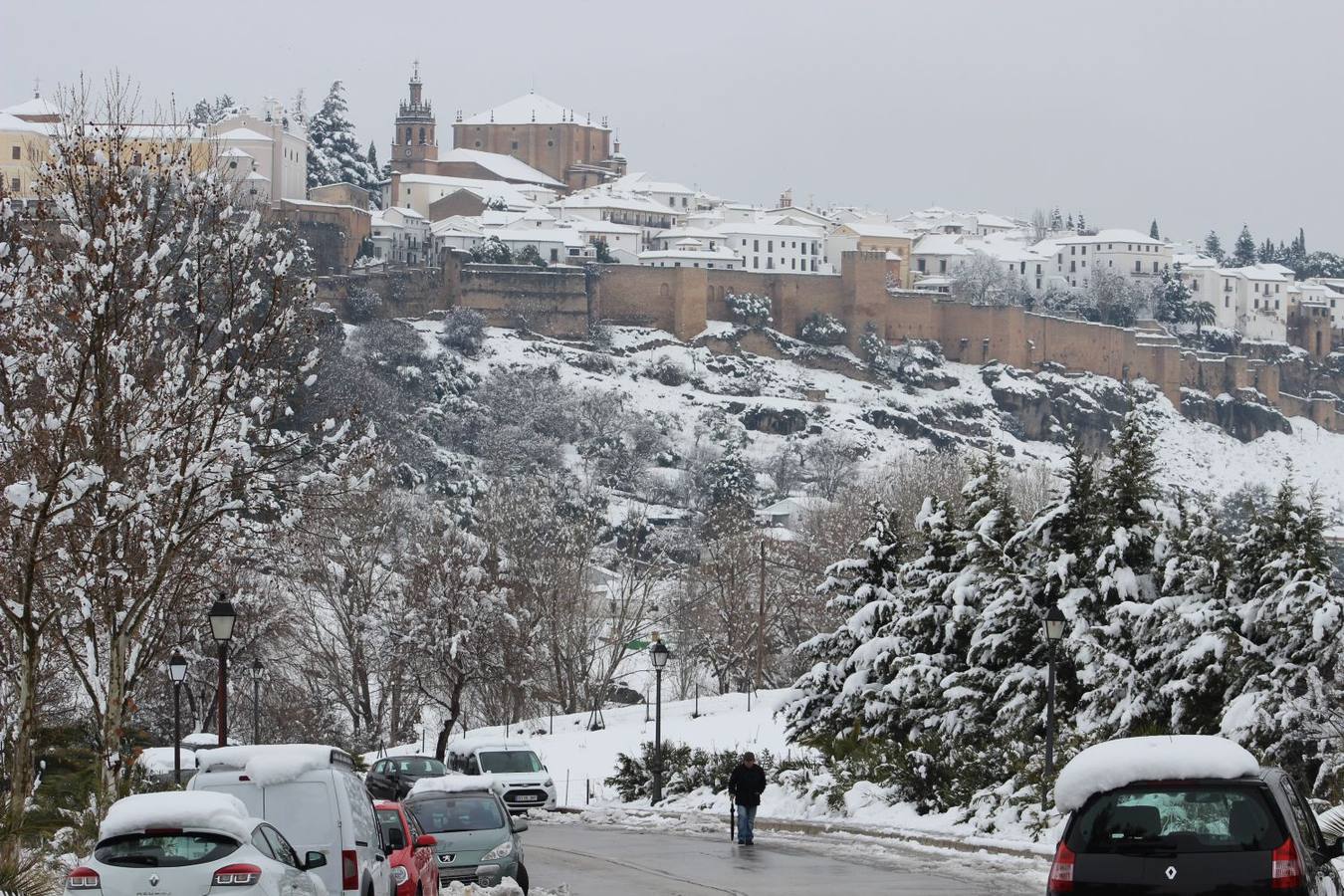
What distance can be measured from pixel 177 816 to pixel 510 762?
18.5m

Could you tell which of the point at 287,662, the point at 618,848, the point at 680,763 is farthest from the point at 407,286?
the point at 618,848

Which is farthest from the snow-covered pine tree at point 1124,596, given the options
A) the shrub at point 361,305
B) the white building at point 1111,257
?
the white building at point 1111,257

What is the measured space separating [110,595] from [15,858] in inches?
316

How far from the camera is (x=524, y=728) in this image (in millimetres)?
43031

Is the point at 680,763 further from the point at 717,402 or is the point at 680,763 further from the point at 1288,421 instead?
the point at 1288,421

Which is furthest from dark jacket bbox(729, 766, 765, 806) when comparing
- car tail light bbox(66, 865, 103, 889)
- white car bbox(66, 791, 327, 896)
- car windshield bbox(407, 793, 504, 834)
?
car tail light bbox(66, 865, 103, 889)

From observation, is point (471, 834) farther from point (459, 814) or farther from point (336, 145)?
point (336, 145)

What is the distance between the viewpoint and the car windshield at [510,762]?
28.1 m

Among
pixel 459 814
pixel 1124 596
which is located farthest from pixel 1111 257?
pixel 459 814

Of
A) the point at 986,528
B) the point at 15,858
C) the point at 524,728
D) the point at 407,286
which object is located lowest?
the point at 524,728

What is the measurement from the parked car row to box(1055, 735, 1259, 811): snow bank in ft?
13.0

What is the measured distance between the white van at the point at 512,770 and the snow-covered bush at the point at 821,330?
330 ft

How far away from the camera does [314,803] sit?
38.7 feet

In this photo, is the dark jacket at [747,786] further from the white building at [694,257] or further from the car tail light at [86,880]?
the white building at [694,257]
